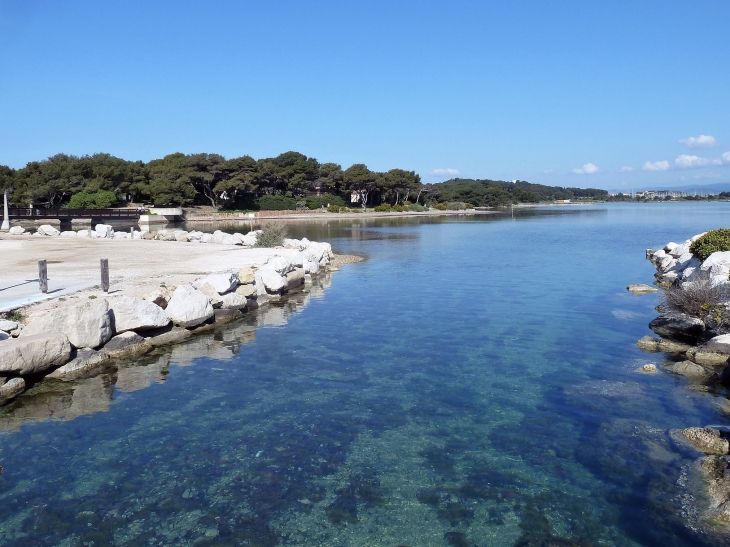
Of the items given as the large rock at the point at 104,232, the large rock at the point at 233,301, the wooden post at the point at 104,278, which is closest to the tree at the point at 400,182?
the large rock at the point at 104,232

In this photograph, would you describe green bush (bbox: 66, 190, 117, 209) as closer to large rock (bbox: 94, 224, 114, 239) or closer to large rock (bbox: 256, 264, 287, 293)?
large rock (bbox: 94, 224, 114, 239)

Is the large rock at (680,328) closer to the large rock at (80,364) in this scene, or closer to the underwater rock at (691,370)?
the underwater rock at (691,370)

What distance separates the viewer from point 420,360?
1123 cm

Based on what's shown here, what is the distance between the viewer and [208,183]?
8194cm

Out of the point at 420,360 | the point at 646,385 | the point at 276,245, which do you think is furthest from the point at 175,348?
the point at 276,245

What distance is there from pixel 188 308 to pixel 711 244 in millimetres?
16126

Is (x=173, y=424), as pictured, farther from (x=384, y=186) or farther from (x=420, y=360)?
(x=384, y=186)

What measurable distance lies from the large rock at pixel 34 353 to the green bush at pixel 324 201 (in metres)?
77.8

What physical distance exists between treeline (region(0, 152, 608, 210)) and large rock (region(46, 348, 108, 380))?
52.0 metres

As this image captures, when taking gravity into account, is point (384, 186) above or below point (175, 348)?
above

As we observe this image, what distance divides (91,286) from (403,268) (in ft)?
46.3

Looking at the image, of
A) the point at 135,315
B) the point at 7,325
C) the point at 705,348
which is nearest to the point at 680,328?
the point at 705,348

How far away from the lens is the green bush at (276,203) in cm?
8244

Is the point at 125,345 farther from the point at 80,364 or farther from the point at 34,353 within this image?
the point at 34,353
